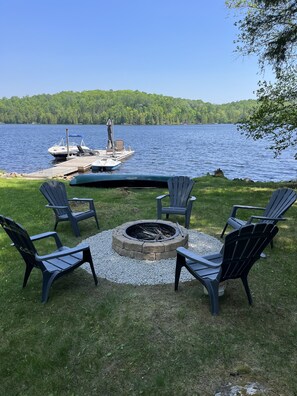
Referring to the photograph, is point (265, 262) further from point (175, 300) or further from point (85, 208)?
point (85, 208)

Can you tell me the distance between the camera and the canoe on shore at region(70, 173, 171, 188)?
10.9 meters

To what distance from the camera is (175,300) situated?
3.51 m

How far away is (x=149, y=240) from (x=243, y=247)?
68.2 inches

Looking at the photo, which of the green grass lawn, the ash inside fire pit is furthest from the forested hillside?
the green grass lawn

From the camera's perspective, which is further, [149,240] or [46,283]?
[149,240]

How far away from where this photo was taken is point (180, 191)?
6.38 metres

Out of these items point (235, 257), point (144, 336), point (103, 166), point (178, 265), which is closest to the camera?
point (144, 336)

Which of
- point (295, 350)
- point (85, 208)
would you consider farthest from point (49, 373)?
point (85, 208)

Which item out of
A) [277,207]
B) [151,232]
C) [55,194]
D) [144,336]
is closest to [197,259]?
[144,336]

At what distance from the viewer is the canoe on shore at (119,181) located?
35.8 feet

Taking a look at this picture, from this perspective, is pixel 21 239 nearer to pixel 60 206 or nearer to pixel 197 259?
pixel 197 259

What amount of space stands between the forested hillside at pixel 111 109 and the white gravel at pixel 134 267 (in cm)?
10005

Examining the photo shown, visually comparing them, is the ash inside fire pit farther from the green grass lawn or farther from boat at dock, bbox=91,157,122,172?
boat at dock, bbox=91,157,122,172

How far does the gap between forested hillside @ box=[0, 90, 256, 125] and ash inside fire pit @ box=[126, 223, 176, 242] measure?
99815 millimetres
